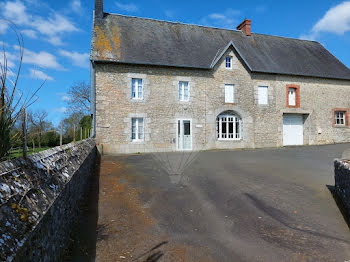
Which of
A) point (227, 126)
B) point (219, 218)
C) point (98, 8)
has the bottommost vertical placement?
point (219, 218)

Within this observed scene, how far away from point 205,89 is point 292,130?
722 cm

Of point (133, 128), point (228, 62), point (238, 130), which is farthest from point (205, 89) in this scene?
point (133, 128)

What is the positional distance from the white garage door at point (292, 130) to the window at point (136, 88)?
10100 mm

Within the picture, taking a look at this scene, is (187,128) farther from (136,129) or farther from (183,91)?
(136,129)

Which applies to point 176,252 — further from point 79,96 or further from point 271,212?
point 79,96

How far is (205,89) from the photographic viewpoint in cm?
1473

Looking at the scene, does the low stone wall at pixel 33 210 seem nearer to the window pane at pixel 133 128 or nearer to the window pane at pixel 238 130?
the window pane at pixel 133 128

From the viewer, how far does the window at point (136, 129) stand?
13562mm

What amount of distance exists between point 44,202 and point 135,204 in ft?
9.82

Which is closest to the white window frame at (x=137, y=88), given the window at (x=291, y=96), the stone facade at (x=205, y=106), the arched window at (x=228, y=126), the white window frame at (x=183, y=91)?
the stone facade at (x=205, y=106)

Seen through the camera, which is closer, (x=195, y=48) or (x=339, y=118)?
(x=195, y=48)

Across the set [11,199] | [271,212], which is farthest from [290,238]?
[11,199]

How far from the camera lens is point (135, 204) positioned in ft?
16.8

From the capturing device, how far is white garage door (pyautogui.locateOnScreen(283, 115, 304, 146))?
16703mm
